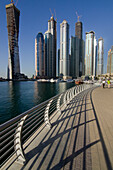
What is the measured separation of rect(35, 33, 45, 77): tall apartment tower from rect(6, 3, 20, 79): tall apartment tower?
36.1 metres

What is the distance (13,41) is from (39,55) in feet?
153


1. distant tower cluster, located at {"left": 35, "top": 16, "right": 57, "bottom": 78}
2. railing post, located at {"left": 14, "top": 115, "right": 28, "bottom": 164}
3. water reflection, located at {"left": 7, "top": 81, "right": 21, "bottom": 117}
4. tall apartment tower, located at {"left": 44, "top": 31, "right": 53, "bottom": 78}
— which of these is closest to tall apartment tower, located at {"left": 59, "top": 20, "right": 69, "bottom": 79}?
distant tower cluster, located at {"left": 35, "top": 16, "right": 57, "bottom": 78}

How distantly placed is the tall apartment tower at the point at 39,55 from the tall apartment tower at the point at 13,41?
1419 inches

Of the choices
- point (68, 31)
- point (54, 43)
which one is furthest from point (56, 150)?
point (68, 31)

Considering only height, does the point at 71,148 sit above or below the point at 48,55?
below

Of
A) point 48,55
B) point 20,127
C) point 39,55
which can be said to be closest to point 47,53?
point 48,55

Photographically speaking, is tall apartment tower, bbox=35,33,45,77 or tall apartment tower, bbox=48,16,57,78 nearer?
tall apartment tower, bbox=35,33,45,77

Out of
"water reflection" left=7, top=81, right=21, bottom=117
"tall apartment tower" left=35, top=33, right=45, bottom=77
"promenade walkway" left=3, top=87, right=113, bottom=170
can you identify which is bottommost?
"water reflection" left=7, top=81, right=21, bottom=117

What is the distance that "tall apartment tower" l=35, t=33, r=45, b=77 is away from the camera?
166375 millimetres

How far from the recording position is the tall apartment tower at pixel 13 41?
441ft

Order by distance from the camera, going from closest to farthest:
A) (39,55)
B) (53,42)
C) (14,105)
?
1. (14,105)
2. (39,55)
3. (53,42)

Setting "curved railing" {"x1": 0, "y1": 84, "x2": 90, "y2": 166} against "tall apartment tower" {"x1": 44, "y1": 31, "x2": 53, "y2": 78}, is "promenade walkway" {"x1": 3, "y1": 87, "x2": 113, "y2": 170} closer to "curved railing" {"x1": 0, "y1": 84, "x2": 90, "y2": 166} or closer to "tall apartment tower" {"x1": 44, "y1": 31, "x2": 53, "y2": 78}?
"curved railing" {"x1": 0, "y1": 84, "x2": 90, "y2": 166}

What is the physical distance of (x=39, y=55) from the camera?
16838 cm

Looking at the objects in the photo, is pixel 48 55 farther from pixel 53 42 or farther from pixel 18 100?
pixel 18 100
